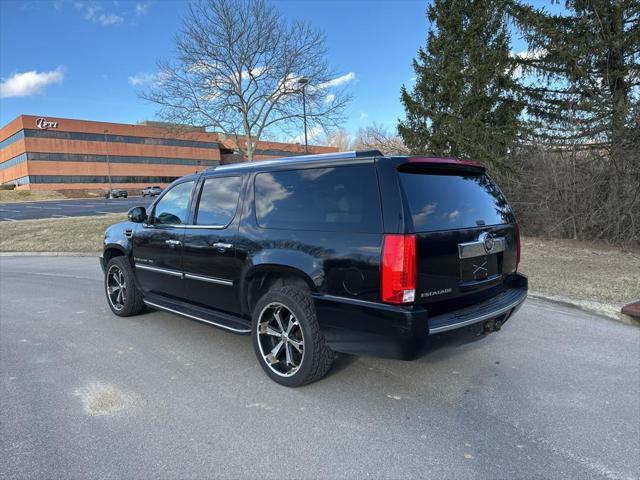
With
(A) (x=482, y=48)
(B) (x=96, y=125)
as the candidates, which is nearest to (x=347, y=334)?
(A) (x=482, y=48)

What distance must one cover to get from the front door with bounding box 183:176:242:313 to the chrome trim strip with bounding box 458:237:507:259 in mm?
1905

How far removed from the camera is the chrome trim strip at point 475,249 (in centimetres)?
328

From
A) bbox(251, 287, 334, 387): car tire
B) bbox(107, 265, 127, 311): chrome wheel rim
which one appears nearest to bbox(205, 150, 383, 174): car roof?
bbox(251, 287, 334, 387): car tire

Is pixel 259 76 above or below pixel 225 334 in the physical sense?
above

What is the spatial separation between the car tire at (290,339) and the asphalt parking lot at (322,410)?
0.50 ft

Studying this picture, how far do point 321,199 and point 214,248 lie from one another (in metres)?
Result: 1.30

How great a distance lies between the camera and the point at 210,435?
2.90m

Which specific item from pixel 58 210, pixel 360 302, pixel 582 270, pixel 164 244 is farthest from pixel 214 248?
pixel 58 210

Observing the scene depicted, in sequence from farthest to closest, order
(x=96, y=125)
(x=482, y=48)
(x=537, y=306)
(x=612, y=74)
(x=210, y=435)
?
(x=96, y=125), (x=482, y=48), (x=612, y=74), (x=537, y=306), (x=210, y=435)

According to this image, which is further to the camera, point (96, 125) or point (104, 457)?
point (96, 125)

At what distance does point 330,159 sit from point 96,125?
251 ft

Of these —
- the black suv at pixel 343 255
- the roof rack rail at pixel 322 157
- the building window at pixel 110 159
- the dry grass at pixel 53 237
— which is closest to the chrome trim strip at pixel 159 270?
the black suv at pixel 343 255

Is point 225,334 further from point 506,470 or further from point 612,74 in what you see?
point 612,74

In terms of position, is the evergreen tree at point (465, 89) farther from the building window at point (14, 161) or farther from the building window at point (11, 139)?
the building window at point (11, 139)
